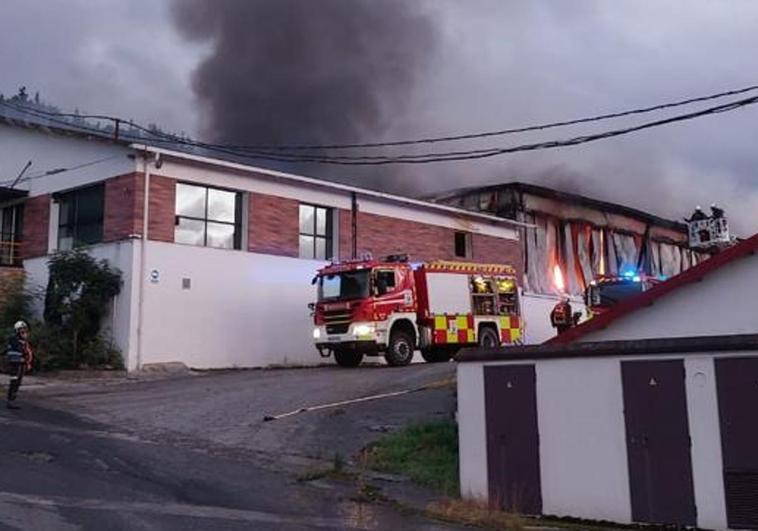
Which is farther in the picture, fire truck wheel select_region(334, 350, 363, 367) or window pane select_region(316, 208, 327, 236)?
window pane select_region(316, 208, 327, 236)

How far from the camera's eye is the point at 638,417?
7.34 meters

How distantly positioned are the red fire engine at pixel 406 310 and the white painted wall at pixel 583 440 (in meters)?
12.2

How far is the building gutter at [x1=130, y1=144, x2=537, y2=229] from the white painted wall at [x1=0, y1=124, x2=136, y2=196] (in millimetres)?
1092

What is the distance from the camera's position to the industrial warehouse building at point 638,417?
6.95 meters

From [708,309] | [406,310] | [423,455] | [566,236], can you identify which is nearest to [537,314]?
[566,236]

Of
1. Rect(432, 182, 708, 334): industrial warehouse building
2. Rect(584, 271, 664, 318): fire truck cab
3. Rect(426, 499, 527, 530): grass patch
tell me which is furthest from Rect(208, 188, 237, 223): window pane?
Rect(426, 499, 527, 530): grass patch

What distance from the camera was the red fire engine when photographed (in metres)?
20.0

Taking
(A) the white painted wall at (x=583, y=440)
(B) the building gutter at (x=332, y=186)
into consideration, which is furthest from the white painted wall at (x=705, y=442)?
(B) the building gutter at (x=332, y=186)

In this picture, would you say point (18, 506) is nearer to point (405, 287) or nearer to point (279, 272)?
point (405, 287)

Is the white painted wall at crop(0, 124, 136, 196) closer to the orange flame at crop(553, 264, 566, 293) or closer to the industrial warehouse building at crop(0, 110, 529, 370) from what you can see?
the industrial warehouse building at crop(0, 110, 529, 370)

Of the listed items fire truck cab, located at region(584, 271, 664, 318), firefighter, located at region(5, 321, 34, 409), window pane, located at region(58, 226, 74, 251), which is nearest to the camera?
firefighter, located at region(5, 321, 34, 409)

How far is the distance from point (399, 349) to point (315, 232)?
5.94 metres

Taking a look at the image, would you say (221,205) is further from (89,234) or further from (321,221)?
(321,221)

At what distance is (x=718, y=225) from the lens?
121ft
